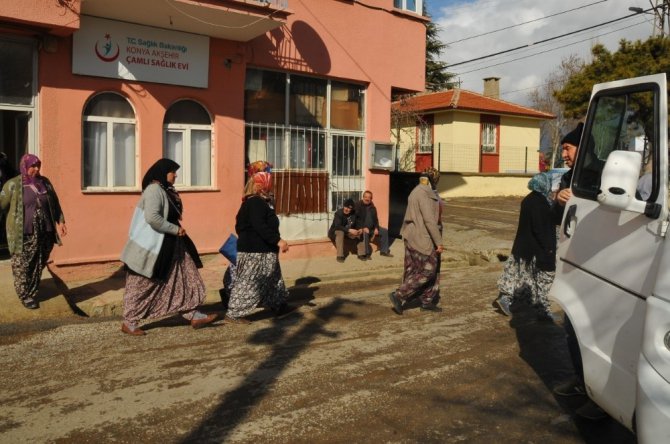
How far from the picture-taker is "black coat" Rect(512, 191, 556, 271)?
684cm

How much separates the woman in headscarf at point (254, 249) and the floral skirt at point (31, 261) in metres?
2.25

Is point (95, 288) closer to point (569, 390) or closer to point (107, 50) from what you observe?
point (107, 50)

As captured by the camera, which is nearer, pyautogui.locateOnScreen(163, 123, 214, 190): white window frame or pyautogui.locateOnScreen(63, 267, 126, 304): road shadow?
pyautogui.locateOnScreen(63, 267, 126, 304): road shadow

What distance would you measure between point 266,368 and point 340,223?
21.6 feet

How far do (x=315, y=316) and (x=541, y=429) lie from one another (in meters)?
3.61

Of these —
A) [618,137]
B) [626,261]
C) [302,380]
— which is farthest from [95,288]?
[626,261]

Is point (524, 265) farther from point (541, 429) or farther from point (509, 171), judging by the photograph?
point (509, 171)

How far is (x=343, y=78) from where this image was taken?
476 inches

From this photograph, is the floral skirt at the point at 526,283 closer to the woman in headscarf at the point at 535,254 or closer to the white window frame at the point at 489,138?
the woman in headscarf at the point at 535,254

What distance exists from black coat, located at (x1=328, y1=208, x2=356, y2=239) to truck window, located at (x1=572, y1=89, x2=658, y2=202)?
7.82m

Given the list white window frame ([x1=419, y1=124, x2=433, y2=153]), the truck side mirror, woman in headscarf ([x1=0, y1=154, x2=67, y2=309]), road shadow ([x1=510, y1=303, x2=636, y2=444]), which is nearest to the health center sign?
woman in headscarf ([x1=0, y1=154, x2=67, y2=309])

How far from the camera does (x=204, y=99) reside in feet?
33.8

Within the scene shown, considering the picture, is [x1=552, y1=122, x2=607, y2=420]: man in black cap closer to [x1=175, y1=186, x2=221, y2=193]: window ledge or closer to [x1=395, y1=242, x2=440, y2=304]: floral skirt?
[x1=395, y1=242, x2=440, y2=304]: floral skirt

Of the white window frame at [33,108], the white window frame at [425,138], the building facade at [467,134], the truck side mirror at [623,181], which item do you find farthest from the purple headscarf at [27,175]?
the white window frame at [425,138]
